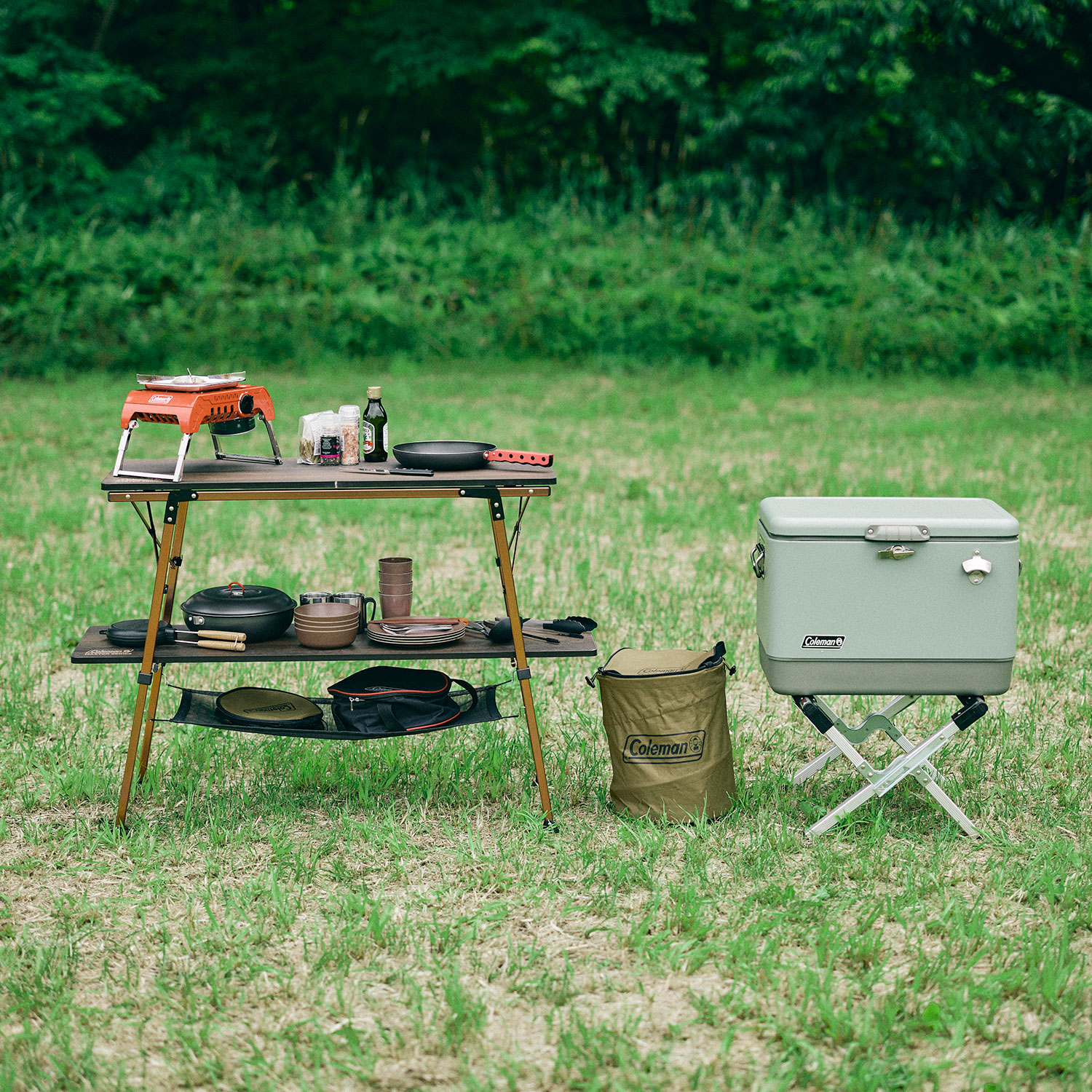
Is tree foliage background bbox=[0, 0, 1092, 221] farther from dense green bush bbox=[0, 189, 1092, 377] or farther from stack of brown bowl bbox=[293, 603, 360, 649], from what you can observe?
stack of brown bowl bbox=[293, 603, 360, 649]

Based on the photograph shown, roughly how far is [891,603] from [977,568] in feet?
0.84

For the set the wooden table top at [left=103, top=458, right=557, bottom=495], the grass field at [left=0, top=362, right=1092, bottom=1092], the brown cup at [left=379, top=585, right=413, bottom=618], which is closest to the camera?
the grass field at [left=0, top=362, right=1092, bottom=1092]

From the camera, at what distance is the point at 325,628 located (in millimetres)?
3820

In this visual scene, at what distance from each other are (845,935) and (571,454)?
677 cm

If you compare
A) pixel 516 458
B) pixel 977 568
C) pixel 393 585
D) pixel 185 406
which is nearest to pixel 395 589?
pixel 393 585

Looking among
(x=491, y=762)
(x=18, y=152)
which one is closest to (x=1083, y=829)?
(x=491, y=762)

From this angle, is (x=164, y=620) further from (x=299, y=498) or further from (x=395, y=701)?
(x=395, y=701)

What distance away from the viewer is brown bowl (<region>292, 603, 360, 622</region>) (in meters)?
3.84

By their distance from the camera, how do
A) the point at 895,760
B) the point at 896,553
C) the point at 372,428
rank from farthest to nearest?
1. the point at 372,428
2. the point at 895,760
3. the point at 896,553

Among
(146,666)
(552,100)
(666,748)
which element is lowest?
(666,748)

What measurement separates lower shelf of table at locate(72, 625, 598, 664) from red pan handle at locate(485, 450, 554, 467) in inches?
23.0

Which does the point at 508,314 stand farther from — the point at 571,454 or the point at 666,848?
the point at 666,848

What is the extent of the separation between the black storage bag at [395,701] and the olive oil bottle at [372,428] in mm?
759

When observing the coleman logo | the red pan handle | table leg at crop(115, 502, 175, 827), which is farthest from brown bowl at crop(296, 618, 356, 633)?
the coleman logo
